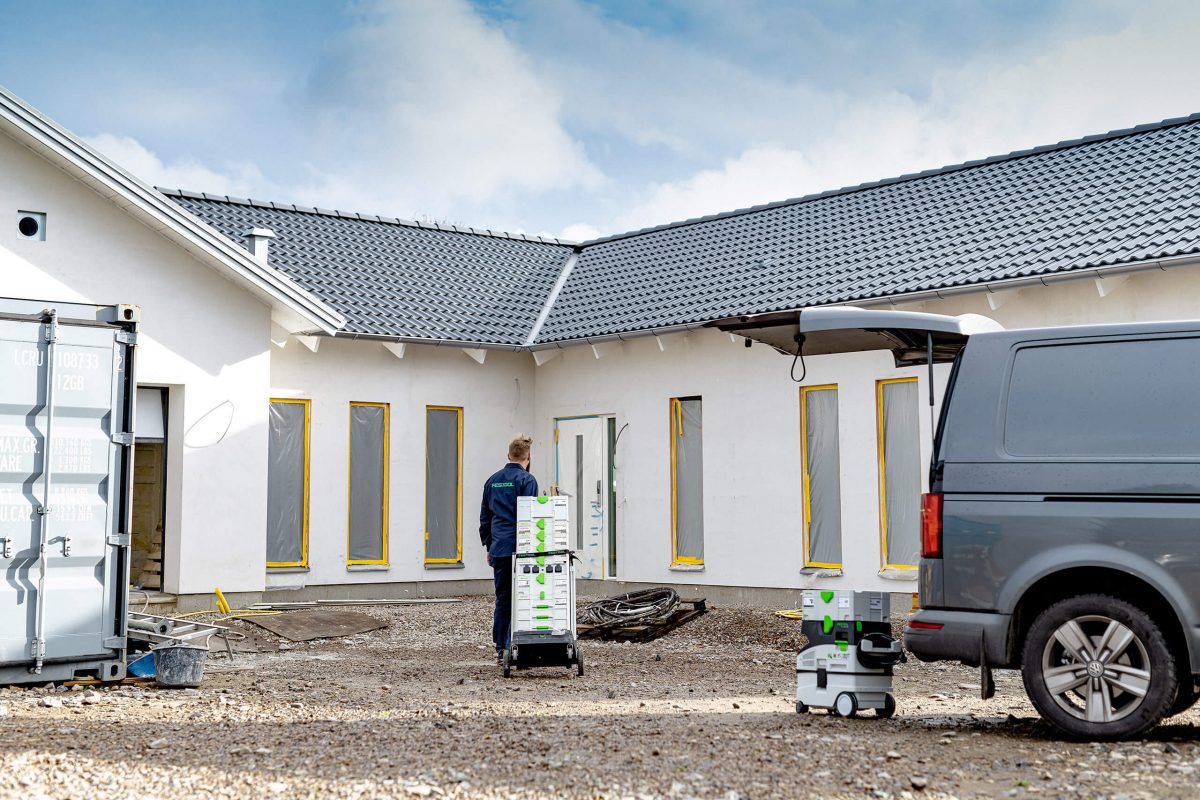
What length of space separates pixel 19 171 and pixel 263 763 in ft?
31.9

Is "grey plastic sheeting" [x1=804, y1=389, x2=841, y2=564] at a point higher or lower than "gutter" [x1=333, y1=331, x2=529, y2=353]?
lower

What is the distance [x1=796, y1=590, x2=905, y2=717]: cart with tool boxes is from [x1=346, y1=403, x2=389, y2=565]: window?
10.4 meters

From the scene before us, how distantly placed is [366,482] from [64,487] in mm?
8500

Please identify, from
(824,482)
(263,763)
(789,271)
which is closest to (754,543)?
(824,482)

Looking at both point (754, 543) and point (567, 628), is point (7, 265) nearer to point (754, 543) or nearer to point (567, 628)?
point (567, 628)

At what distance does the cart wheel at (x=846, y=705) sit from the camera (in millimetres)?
7547

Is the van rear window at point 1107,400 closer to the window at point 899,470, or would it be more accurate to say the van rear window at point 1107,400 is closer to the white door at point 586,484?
the window at point 899,470

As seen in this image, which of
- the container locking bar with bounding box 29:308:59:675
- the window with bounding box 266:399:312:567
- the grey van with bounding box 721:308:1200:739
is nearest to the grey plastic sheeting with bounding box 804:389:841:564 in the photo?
the window with bounding box 266:399:312:567

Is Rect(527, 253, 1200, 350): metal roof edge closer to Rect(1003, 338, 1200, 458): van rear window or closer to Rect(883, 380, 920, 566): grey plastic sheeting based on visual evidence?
Rect(883, 380, 920, 566): grey plastic sheeting

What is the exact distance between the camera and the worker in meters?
10.5

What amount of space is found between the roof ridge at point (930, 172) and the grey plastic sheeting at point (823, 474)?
4335mm

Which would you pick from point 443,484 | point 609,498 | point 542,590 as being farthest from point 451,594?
point 542,590

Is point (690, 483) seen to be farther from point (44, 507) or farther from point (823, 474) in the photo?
point (44, 507)

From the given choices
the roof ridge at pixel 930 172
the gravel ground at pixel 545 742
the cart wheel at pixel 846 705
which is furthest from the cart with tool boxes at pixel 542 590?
the roof ridge at pixel 930 172
